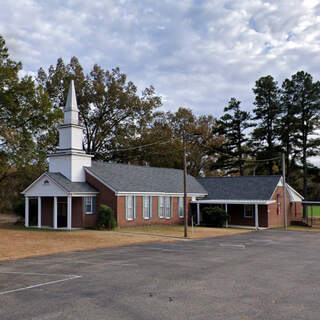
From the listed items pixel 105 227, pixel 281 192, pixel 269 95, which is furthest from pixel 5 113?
pixel 269 95

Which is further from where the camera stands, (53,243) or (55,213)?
(55,213)

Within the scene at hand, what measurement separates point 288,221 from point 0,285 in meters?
37.5

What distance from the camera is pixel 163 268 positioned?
15273 millimetres

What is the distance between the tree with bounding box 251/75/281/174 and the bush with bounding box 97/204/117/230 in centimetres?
3088

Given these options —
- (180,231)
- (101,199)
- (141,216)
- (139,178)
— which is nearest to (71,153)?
(101,199)

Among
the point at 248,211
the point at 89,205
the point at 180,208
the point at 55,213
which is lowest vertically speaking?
the point at 248,211

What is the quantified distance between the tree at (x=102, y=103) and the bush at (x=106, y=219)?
2476 cm

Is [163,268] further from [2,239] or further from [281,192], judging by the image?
[281,192]

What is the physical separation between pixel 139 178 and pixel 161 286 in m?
28.6

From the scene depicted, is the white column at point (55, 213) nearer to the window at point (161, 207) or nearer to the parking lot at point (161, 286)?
the window at point (161, 207)

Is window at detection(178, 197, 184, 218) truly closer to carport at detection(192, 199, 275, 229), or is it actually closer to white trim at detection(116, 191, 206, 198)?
white trim at detection(116, 191, 206, 198)

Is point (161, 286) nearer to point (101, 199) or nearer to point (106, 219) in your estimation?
point (106, 219)

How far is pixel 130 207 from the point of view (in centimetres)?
3622

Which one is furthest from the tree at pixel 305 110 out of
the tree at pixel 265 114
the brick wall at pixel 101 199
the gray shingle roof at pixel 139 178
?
the brick wall at pixel 101 199
